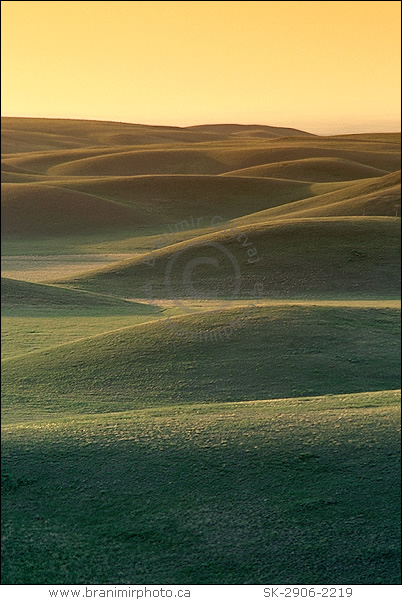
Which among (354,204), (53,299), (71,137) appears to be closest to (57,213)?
(354,204)

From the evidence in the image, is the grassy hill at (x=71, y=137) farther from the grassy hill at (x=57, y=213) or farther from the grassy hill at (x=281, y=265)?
the grassy hill at (x=281, y=265)

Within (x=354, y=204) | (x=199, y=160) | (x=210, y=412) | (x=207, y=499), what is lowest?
(x=207, y=499)

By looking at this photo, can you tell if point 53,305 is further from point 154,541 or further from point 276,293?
point 154,541

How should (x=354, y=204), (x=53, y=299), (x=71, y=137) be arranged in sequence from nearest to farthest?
(x=53, y=299), (x=354, y=204), (x=71, y=137)

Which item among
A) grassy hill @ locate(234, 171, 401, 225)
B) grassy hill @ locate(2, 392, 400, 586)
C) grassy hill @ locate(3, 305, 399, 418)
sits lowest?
grassy hill @ locate(2, 392, 400, 586)

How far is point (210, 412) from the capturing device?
1474cm

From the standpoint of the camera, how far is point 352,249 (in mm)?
36125

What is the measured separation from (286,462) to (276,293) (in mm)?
19928

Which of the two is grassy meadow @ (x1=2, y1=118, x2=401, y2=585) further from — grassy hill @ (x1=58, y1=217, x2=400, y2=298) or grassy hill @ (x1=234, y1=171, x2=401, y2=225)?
grassy hill @ (x1=234, y1=171, x2=401, y2=225)

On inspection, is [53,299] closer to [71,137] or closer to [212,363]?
[212,363]

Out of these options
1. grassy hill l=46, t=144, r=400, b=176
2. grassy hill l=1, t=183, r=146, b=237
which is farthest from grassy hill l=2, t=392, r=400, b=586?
grassy hill l=46, t=144, r=400, b=176

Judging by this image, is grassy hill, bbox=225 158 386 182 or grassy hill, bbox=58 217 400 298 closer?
grassy hill, bbox=58 217 400 298

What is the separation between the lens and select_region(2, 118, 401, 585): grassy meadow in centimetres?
979
